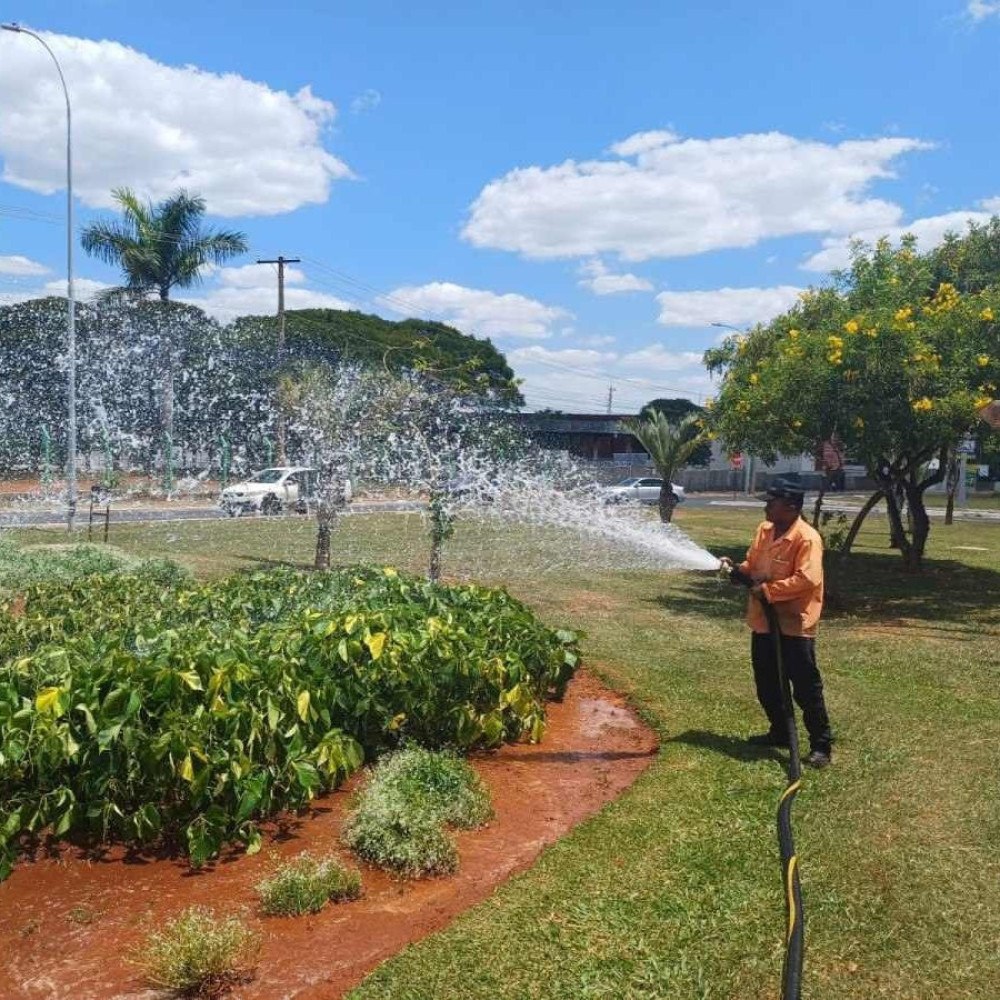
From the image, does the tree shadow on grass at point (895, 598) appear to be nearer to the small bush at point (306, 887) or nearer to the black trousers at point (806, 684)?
the black trousers at point (806, 684)

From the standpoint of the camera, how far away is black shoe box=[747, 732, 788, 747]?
19.1 ft

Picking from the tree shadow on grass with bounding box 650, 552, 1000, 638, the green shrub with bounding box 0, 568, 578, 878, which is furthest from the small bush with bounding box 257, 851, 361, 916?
the tree shadow on grass with bounding box 650, 552, 1000, 638

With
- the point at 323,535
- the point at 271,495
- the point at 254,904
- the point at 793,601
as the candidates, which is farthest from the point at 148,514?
the point at 254,904

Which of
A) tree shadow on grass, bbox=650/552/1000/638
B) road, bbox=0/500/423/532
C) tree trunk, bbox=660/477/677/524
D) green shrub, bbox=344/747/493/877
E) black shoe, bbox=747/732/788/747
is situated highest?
tree trunk, bbox=660/477/677/524

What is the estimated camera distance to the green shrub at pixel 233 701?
3.99 meters

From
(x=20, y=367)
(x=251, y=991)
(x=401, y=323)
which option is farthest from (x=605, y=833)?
(x=401, y=323)

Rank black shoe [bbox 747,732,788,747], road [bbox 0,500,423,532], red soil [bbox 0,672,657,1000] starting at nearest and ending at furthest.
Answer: red soil [bbox 0,672,657,1000], black shoe [bbox 747,732,788,747], road [bbox 0,500,423,532]

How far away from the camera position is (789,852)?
13.1ft

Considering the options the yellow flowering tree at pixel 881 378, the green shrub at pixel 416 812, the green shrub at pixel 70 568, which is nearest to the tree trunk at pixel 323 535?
the green shrub at pixel 70 568

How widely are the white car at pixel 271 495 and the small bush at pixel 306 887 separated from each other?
806 inches

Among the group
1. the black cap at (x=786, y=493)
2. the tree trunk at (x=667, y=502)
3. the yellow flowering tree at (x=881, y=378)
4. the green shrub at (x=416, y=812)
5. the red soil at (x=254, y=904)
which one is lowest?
the red soil at (x=254, y=904)

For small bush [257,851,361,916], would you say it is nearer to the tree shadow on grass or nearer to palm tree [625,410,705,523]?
the tree shadow on grass

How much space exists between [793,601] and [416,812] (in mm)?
2490

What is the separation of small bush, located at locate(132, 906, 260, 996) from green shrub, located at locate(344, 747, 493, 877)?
869 millimetres
